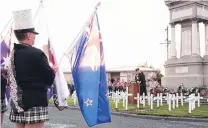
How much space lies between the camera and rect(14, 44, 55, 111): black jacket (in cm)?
409

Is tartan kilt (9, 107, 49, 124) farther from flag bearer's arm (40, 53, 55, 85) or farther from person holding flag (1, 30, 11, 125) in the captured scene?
person holding flag (1, 30, 11, 125)

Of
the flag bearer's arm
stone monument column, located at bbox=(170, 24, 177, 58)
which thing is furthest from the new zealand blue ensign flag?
stone monument column, located at bbox=(170, 24, 177, 58)

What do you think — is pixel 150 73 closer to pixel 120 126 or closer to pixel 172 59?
pixel 172 59

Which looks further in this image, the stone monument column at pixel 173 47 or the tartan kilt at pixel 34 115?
the stone monument column at pixel 173 47

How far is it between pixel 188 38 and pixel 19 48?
28283 mm

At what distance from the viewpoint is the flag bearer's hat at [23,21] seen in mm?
4289

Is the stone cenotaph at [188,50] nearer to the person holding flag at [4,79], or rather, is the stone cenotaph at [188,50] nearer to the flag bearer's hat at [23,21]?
the person holding flag at [4,79]

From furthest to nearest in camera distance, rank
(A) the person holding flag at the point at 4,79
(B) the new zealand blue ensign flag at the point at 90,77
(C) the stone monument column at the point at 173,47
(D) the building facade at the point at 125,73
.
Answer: (D) the building facade at the point at 125,73 < (C) the stone monument column at the point at 173,47 < (B) the new zealand blue ensign flag at the point at 90,77 < (A) the person holding flag at the point at 4,79

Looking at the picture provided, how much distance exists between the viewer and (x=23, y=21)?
4.32 m

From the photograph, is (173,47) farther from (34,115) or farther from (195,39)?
(34,115)

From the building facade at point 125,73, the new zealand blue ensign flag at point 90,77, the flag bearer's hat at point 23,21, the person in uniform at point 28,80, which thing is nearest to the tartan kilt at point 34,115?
the person in uniform at point 28,80

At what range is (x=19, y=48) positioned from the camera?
4.27 metres

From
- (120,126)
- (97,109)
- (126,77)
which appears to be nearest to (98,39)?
(97,109)

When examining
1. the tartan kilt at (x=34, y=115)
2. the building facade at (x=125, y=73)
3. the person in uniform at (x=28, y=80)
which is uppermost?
the building facade at (x=125, y=73)
